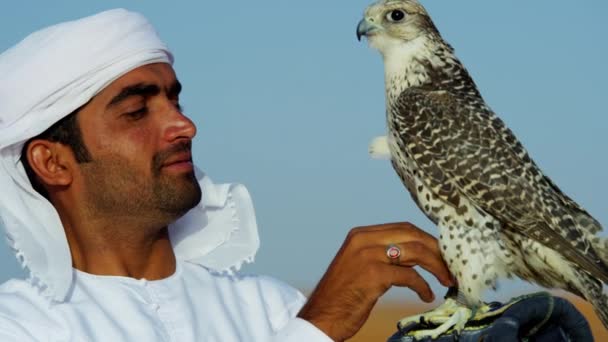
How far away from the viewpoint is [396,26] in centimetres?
351

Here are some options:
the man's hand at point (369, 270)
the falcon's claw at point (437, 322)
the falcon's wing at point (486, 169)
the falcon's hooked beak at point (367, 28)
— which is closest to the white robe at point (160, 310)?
the man's hand at point (369, 270)

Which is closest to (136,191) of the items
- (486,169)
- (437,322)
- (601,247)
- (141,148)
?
(141,148)

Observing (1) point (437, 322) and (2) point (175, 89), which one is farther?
(2) point (175, 89)

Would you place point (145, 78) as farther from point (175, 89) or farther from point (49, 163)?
point (49, 163)

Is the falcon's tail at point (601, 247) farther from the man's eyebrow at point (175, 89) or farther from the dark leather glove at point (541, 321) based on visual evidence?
the man's eyebrow at point (175, 89)

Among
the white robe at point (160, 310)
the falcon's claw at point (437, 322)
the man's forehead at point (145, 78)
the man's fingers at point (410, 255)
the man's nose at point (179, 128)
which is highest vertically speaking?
the man's forehead at point (145, 78)

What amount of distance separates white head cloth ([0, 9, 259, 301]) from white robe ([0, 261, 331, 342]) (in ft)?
0.22

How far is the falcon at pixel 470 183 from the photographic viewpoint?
2.89 meters

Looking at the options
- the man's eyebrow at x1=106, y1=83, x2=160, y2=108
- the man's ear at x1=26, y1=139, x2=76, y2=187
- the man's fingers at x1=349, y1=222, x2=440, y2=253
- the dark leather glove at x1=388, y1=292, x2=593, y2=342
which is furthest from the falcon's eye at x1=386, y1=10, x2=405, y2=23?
the dark leather glove at x1=388, y1=292, x2=593, y2=342

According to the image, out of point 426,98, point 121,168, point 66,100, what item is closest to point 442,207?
point 426,98

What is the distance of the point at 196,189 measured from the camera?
2.53m

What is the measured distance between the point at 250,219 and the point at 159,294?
0.42m

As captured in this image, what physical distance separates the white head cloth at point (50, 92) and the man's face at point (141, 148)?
0.21ft

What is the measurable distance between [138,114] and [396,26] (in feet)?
4.47
